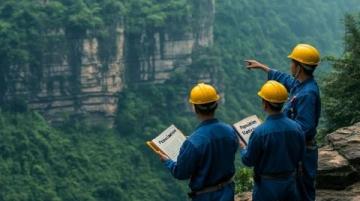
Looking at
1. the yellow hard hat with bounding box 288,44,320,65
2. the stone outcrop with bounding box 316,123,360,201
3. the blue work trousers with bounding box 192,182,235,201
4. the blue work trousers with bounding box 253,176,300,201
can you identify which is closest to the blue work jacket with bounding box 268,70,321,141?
the yellow hard hat with bounding box 288,44,320,65

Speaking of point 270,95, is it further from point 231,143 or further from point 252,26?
point 252,26

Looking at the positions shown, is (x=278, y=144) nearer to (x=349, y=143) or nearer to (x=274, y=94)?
(x=274, y=94)

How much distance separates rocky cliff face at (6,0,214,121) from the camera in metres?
35.5

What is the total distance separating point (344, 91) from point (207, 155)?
5682mm

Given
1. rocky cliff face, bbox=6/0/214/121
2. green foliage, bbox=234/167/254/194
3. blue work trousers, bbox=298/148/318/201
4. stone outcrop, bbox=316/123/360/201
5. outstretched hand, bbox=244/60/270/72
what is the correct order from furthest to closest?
1. rocky cliff face, bbox=6/0/214/121
2. green foliage, bbox=234/167/254/194
3. stone outcrop, bbox=316/123/360/201
4. outstretched hand, bbox=244/60/270/72
5. blue work trousers, bbox=298/148/318/201

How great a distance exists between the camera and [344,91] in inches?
382

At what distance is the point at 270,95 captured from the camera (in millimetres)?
4539

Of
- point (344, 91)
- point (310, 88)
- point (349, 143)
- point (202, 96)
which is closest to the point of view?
point (202, 96)

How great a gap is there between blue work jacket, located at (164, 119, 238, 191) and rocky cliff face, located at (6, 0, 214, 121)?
3135 centimetres

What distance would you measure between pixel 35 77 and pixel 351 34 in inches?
1048

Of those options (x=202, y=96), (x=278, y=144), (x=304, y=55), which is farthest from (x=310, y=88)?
(x=202, y=96)

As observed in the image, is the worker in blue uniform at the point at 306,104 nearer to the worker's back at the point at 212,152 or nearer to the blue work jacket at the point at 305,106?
the blue work jacket at the point at 305,106

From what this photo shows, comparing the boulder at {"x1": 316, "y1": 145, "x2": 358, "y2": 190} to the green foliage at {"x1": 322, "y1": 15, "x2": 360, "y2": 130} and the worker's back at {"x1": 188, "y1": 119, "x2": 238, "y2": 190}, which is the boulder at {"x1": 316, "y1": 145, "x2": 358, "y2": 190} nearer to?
the worker's back at {"x1": 188, "y1": 119, "x2": 238, "y2": 190}

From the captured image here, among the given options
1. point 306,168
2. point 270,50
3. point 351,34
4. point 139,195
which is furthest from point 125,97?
point 306,168
